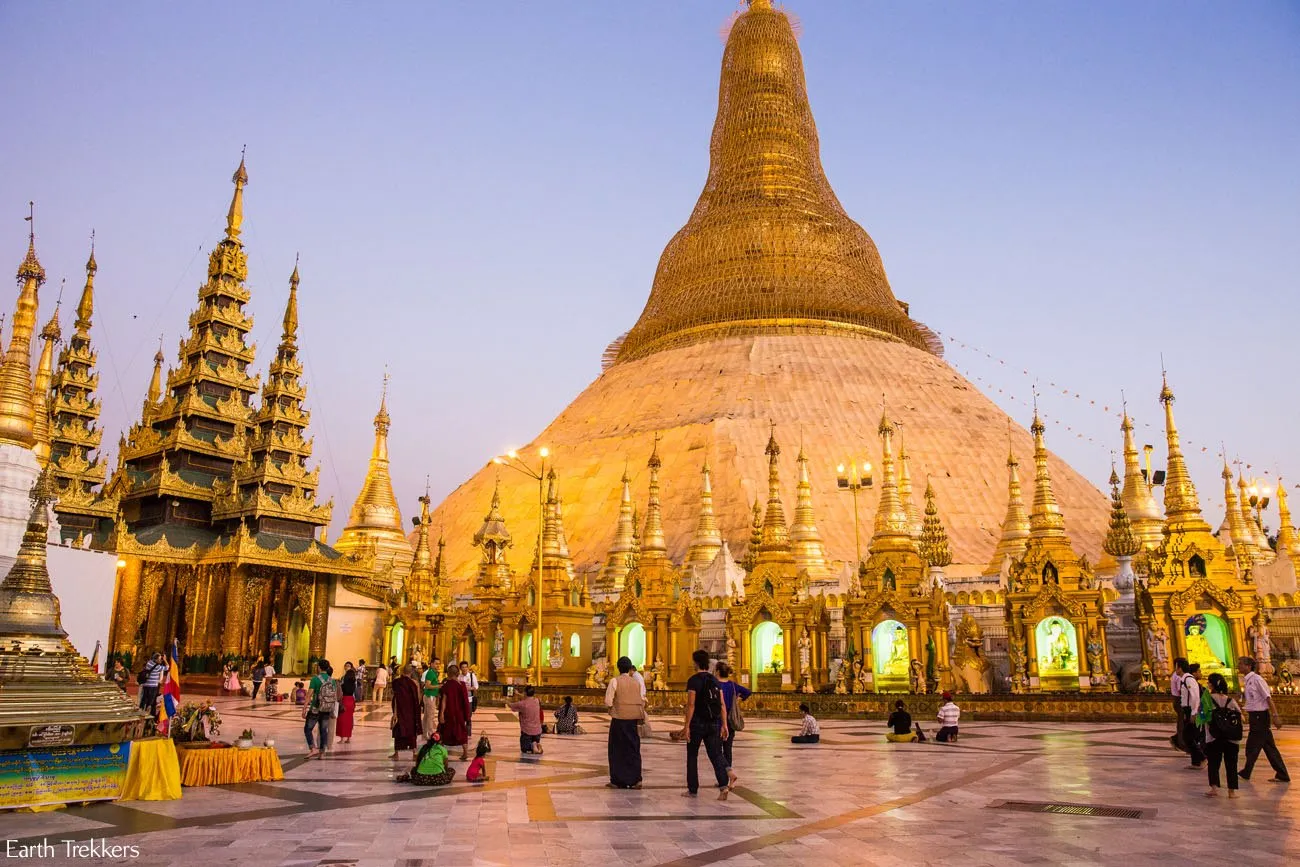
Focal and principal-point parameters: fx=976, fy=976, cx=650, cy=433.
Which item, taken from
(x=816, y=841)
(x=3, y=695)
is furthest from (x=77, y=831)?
(x=816, y=841)

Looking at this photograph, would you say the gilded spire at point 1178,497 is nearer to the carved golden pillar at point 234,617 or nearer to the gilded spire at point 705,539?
the gilded spire at point 705,539

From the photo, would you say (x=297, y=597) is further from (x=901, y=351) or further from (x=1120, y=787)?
(x=901, y=351)

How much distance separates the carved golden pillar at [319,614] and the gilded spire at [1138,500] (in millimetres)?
25750

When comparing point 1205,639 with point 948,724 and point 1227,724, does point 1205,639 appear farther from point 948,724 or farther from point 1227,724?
point 1227,724

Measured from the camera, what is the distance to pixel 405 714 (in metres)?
11.0

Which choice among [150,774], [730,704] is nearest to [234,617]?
[150,774]

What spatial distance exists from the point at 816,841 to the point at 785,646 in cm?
1768

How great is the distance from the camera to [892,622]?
23.1 metres

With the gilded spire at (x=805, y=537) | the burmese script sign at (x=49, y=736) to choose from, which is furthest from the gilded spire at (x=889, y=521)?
the burmese script sign at (x=49, y=736)

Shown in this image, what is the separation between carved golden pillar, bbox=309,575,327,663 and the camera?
101ft

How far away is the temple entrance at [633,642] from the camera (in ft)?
88.7

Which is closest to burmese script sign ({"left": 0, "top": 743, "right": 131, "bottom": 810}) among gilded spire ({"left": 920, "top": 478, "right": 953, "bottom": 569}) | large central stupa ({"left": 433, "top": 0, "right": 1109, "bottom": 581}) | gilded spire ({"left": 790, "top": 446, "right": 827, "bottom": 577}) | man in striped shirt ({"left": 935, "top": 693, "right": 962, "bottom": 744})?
man in striped shirt ({"left": 935, "top": 693, "right": 962, "bottom": 744})

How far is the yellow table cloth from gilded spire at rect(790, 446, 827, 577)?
77.0 ft

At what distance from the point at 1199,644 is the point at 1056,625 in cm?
286
